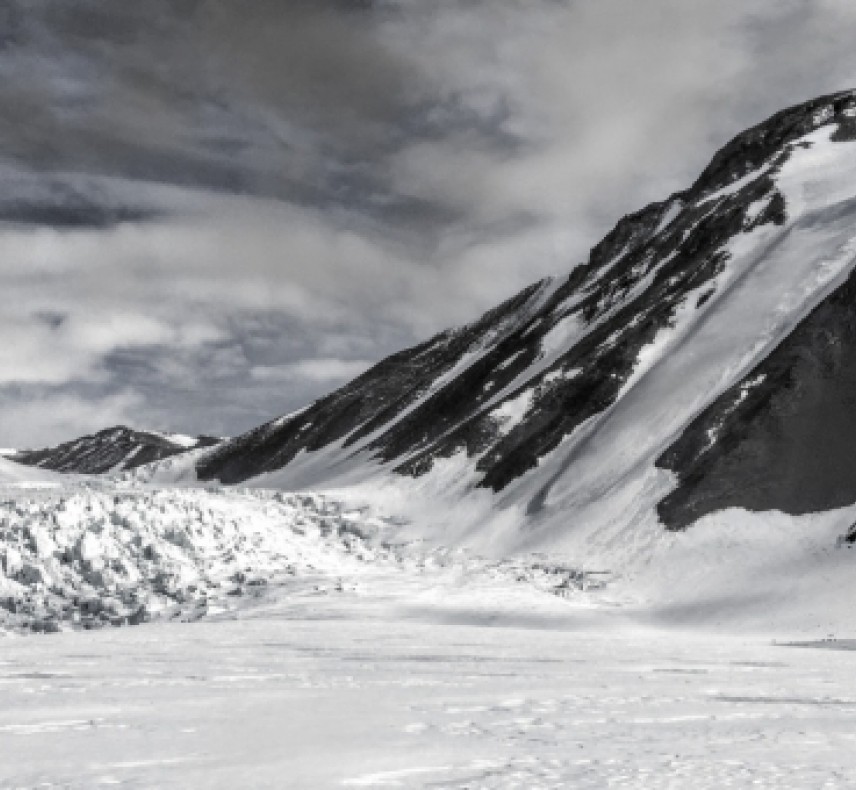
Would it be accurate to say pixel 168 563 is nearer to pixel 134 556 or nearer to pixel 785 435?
pixel 134 556

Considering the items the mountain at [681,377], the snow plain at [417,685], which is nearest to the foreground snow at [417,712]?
the snow plain at [417,685]

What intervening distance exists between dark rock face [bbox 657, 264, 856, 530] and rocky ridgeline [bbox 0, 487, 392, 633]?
1686cm

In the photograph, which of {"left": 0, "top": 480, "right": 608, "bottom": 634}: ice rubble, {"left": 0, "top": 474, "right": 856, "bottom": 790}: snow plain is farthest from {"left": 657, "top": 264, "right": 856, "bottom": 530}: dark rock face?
{"left": 0, "top": 480, "right": 608, "bottom": 634}: ice rubble

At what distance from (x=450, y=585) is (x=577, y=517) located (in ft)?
25.6

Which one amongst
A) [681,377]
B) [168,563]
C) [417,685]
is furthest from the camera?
[681,377]

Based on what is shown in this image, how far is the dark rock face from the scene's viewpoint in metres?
40.7

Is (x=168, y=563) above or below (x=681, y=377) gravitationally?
below

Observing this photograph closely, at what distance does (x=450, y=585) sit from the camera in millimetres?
41062

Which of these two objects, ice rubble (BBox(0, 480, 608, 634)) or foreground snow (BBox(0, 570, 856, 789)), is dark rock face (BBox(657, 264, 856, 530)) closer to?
ice rubble (BBox(0, 480, 608, 634))

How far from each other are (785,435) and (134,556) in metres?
30.6

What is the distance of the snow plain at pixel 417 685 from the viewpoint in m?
9.25

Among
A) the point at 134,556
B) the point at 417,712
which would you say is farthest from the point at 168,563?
the point at 417,712

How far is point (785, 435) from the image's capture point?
43312 mm

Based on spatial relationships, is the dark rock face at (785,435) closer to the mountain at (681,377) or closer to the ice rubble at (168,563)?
the mountain at (681,377)
